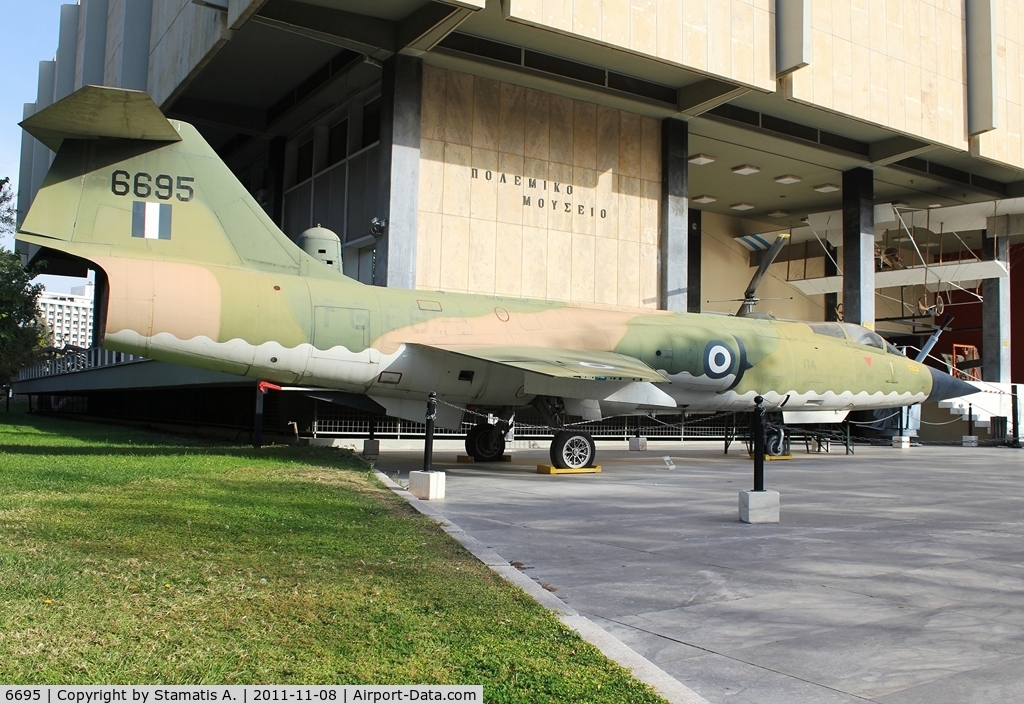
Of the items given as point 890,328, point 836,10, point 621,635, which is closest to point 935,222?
point 890,328

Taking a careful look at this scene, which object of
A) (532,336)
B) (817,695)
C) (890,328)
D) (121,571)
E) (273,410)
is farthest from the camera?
(890,328)

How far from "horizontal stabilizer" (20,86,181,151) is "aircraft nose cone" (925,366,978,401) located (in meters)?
18.3

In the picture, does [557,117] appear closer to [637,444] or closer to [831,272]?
[637,444]

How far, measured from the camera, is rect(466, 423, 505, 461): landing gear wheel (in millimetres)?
16016

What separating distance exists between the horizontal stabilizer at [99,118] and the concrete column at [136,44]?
17.3 m

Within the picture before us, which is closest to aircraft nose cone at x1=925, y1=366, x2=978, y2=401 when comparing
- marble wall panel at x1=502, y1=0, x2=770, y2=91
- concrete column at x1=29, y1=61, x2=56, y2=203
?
marble wall panel at x1=502, y1=0, x2=770, y2=91

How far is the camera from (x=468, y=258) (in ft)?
A: 68.9

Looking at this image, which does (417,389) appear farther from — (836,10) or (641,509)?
(836,10)

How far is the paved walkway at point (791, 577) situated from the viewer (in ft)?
12.8

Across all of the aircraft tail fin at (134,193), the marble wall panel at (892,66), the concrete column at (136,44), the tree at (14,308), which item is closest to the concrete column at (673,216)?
the marble wall panel at (892,66)

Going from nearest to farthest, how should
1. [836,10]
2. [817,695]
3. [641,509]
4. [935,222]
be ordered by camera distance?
[817,695], [641,509], [836,10], [935,222]

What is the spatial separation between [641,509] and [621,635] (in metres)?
5.18

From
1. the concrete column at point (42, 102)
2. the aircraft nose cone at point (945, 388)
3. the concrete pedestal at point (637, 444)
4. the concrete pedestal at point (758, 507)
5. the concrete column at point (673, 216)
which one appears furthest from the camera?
the concrete column at point (42, 102)

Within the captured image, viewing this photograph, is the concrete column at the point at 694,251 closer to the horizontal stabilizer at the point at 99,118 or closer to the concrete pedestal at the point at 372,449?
the concrete pedestal at the point at 372,449
